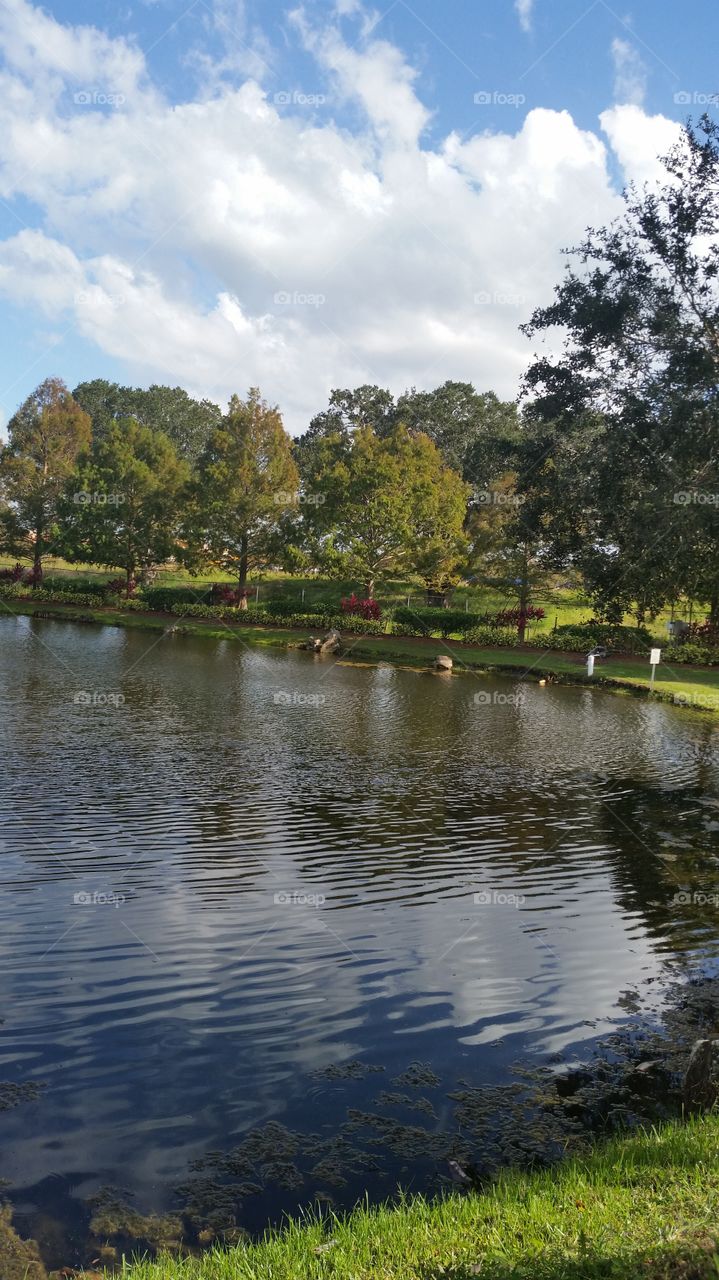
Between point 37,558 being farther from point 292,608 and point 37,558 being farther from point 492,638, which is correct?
point 492,638

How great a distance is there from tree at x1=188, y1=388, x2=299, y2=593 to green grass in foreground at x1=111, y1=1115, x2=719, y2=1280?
2243 inches

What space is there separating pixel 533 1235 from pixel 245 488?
58803mm

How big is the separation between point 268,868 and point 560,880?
4974 mm

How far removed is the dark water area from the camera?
6902 mm

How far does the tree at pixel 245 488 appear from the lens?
199 feet

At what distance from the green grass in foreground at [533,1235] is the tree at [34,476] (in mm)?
70359

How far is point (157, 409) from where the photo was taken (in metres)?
123

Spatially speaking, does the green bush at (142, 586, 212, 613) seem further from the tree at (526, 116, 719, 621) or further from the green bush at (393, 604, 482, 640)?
the tree at (526, 116, 719, 621)

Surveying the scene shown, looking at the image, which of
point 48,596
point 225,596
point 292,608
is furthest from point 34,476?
point 292,608

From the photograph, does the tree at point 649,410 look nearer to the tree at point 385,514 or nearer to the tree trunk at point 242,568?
the tree at point 385,514

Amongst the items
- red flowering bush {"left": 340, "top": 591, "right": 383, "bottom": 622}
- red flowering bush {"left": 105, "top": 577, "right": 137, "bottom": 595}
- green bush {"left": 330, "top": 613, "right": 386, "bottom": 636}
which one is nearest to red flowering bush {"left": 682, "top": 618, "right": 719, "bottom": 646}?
green bush {"left": 330, "top": 613, "right": 386, "bottom": 636}

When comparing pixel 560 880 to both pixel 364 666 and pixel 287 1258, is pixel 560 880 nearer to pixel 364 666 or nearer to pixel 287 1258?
pixel 287 1258

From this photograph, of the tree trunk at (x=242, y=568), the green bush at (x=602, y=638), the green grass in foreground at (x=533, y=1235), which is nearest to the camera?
the green grass in foreground at (x=533, y=1235)

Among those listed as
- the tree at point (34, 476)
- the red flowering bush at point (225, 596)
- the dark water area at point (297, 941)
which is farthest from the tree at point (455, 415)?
the dark water area at point (297, 941)
